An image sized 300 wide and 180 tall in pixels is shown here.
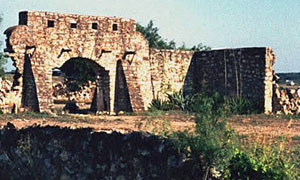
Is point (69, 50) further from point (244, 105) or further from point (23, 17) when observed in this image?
point (244, 105)

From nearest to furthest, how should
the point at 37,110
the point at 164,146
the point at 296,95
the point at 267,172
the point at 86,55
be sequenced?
1. the point at 267,172
2. the point at 164,146
3. the point at 37,110
4. the point at 86,55
5. the point at 296,95


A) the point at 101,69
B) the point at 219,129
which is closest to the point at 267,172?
the point at 219,129

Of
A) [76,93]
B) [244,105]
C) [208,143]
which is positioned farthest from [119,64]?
[208,143]

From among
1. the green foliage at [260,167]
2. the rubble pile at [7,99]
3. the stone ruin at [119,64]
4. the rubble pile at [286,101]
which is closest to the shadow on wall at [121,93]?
the stone ruin at [119,64]

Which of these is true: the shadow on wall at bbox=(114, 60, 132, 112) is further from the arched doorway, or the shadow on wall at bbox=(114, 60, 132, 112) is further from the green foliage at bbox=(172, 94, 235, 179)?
the green foliage at bbox=(172, 94, 235, 179)

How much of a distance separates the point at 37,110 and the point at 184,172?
41.6 feet

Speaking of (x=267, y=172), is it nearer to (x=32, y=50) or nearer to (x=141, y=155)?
(x=141, y=155)

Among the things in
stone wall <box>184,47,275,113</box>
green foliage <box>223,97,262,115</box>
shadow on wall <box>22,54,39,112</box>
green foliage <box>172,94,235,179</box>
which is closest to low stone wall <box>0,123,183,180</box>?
green foliage <box>172,94,235,179</box>

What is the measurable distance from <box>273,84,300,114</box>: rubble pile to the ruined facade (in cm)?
36

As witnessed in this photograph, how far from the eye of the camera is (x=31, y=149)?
39.2 feet

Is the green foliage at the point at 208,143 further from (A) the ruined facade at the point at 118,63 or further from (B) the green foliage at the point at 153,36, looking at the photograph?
(B) the green foliage at the point at 153,36

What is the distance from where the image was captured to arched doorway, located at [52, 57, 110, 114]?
23.0 meters

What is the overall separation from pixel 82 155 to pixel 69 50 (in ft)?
36.9

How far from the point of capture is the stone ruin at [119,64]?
20688 mm
